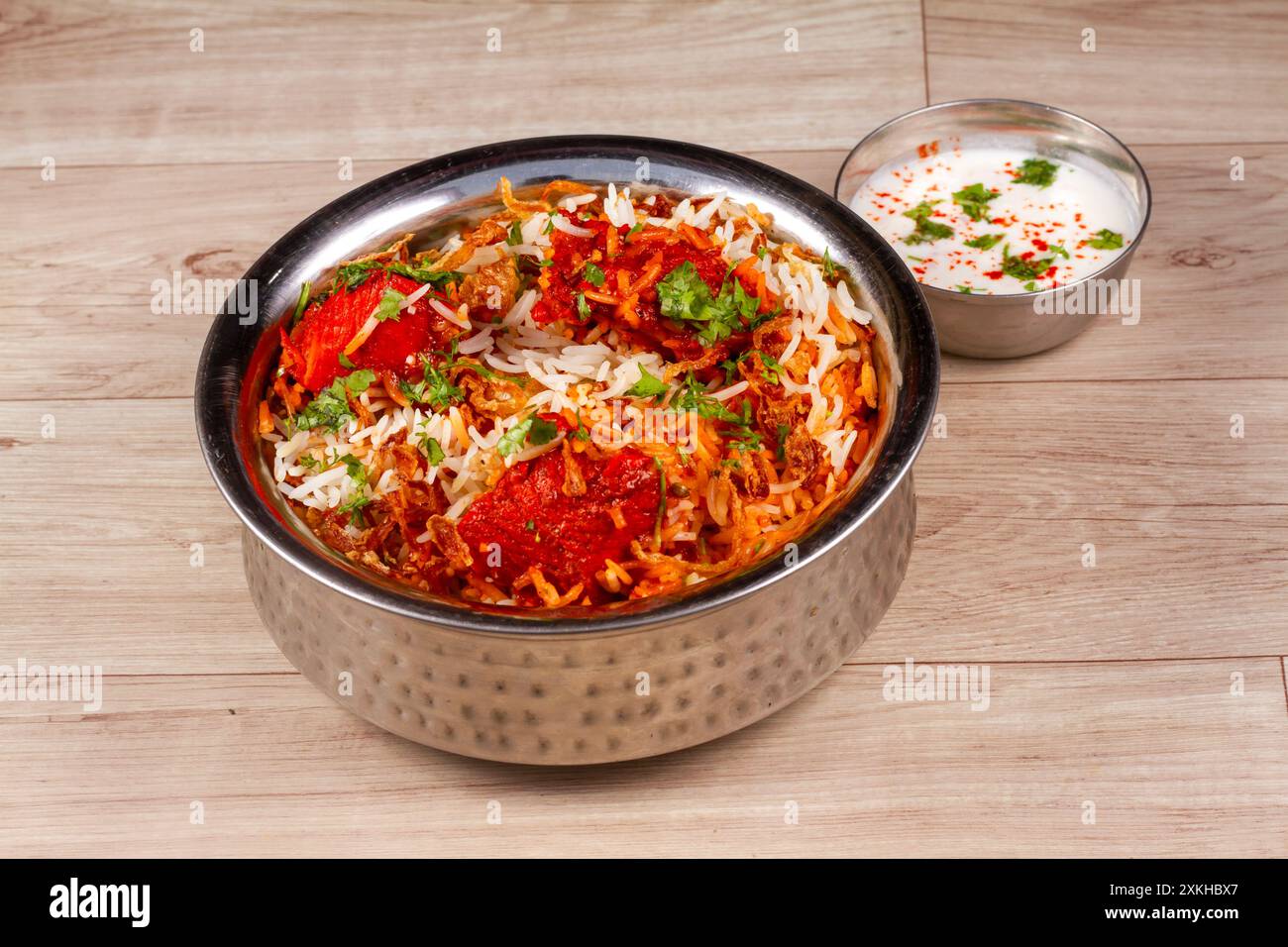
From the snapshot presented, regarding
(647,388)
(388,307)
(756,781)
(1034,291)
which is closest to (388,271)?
(388,307)

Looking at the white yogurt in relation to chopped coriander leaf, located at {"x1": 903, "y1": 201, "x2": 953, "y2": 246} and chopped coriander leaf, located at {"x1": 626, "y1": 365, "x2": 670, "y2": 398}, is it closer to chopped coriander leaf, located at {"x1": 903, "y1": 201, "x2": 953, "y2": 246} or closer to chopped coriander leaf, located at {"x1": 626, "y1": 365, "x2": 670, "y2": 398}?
chopped coriander leaf, located at {"x1": 903, "y1": 201, "x2": 953, "y2": 246}

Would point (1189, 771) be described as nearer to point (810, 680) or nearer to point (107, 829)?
point (810, 680)

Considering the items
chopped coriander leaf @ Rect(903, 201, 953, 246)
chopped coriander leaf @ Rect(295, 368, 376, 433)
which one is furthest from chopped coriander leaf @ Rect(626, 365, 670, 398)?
chopped coriander leaf @ Rect(903, 201, 953, 246)

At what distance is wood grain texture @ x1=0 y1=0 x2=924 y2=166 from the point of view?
410cm

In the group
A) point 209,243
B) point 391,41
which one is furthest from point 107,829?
point 391,41

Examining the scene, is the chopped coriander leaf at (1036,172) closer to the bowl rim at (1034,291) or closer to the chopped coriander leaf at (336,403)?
the bowl rim at (1034,291)

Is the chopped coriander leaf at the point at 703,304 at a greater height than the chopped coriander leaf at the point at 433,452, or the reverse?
the chopped coriander leaf at the point at 703,304

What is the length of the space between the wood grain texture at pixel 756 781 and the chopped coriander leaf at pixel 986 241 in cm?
113

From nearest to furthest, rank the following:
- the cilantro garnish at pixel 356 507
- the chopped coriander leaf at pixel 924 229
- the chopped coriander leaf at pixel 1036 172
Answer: the cilantro garnish at pixel 356 507 → the chopped coriander leaf at pixel 924 229 → the chopped coriander leaf at pixel 1036 172

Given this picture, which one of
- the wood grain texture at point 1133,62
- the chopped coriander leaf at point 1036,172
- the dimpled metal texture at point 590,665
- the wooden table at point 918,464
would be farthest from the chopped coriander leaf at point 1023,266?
the dimpled metal texture at point 590,665

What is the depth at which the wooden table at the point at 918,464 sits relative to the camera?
2664 mm

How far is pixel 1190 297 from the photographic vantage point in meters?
3.55

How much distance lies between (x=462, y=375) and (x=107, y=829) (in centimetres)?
109

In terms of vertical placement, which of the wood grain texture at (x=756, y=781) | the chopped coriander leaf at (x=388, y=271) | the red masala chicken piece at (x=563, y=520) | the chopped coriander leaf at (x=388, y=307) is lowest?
the wood grain texture at (x=756, y=781)
